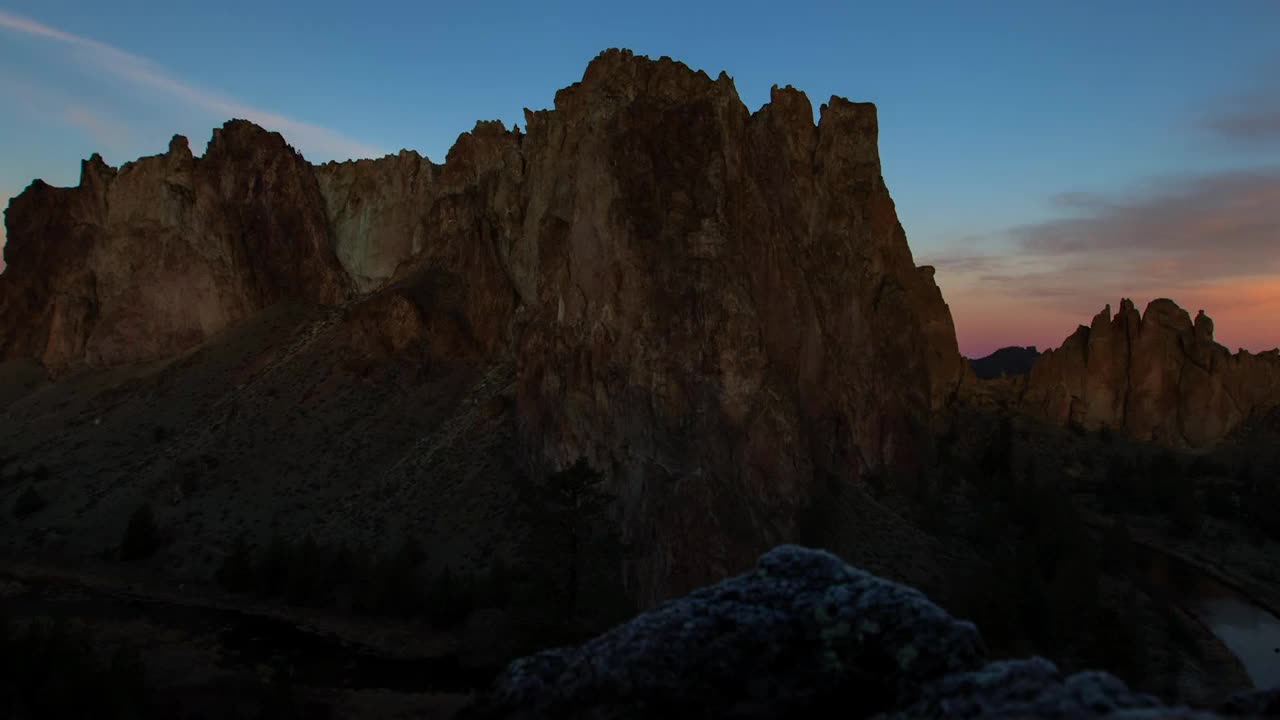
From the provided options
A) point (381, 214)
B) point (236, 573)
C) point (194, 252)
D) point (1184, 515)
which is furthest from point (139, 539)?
point (1184, 515)

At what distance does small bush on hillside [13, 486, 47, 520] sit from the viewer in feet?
145

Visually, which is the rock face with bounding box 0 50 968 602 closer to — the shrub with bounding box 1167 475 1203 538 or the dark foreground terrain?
the dark foreground terrain

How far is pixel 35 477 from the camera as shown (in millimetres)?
48375

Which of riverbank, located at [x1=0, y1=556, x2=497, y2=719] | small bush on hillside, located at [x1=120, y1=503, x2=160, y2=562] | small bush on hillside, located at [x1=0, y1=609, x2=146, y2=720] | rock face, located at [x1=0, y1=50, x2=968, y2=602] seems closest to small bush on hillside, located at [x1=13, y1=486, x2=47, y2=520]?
riverbank, located at [x1=0, y1=556, x2=497, y2=719]

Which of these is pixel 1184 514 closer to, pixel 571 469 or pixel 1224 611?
pixel 1224 611

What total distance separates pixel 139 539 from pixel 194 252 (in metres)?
27.5

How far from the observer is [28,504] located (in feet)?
146

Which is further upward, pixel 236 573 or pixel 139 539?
pixel 139 539

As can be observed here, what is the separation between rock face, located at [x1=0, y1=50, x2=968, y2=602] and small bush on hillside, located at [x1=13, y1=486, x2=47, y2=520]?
54.3 ft

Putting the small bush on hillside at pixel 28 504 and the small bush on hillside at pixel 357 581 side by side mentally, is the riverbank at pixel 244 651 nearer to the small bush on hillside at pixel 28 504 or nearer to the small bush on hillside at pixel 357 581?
the small bush on hillside at pixel 357 581

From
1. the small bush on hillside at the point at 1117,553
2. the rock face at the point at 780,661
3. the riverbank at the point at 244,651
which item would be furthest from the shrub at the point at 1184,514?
the rock face at the point at 780,661

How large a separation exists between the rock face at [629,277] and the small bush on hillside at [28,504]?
54.3 feet

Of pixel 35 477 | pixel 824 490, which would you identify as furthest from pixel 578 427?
pixel 35 477

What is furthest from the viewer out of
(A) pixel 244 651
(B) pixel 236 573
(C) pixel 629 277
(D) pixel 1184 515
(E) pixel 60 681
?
(D) pixel 1184 515
